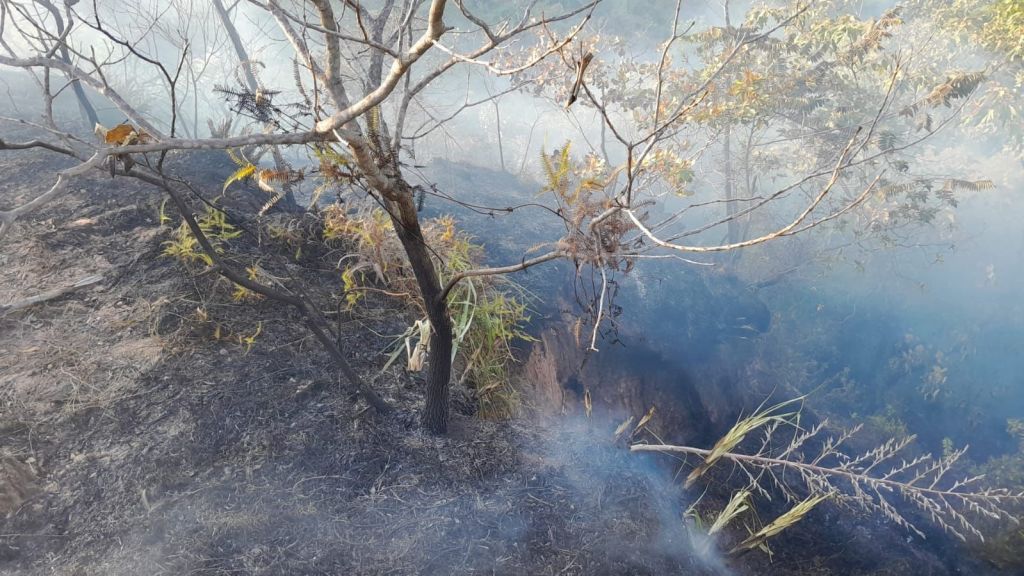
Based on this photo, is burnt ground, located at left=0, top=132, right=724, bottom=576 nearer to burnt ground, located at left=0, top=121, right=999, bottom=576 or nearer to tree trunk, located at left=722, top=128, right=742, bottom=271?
burnt ground, located at left=0, top=121, right=999, bottom=576

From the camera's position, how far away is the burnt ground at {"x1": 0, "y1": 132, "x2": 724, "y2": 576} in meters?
1.92

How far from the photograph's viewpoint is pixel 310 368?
263 centimetres

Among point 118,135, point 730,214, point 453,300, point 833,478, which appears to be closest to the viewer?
point 118,135

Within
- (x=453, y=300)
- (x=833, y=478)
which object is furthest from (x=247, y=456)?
(x=833, y=478)

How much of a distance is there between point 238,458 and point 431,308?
3.69 feet

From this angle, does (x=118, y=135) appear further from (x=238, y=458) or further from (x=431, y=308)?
(x=238, y=458)

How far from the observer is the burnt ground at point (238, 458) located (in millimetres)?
1924

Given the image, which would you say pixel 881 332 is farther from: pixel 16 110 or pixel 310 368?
pixel 16 110

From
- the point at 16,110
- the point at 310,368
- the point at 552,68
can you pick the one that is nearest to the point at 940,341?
the point at 552,68

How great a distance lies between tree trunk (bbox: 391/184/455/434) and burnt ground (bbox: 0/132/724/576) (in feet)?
0.52

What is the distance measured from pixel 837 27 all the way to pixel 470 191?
16.6ft

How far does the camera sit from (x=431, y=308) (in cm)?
211

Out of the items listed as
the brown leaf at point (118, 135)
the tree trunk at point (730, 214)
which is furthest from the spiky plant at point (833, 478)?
the tree trunk at point (730, 214)

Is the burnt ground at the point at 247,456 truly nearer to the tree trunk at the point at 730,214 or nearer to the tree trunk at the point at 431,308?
the tree trunk at the point at 431,308
